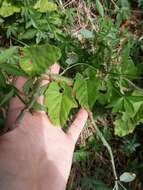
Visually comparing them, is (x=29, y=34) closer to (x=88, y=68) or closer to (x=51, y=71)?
(x=51, y=71)

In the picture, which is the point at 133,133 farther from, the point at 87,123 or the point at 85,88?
the point at 85,88

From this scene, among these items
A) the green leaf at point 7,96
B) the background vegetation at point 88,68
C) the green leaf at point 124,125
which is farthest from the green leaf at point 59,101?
the green leaf at point 124,125

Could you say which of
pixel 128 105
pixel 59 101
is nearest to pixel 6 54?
pixel 59 101

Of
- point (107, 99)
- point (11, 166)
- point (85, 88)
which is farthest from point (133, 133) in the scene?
point (11, 166)

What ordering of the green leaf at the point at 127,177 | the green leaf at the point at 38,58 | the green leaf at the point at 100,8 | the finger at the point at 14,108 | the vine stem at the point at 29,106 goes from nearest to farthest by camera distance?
the green leaf at the point at 38,58 → the vine stem at the point at 29,106 → the finger at the point at 14,108 → the green leaf at the point at 127,177 → the green leaf at the point at 100,8

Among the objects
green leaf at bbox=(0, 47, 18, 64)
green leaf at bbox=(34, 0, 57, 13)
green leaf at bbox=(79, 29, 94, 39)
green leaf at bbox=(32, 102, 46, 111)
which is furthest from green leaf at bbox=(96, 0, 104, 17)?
green leaf at bbox=(32, 102, 46, 111)

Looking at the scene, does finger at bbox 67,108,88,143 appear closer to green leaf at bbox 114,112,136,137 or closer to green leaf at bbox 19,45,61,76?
green leaf at bbox 114,112,136,137

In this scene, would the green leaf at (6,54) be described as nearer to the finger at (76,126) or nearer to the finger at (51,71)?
the finger at (51,71)

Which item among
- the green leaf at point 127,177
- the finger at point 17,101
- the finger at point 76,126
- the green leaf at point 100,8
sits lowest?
the green leaf at point 127,177
